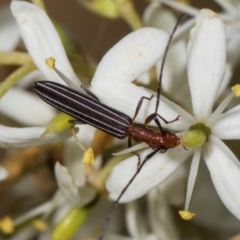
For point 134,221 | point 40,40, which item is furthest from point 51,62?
point 134,221

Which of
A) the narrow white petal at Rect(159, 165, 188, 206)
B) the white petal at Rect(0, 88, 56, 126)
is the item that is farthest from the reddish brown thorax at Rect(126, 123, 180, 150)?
the white petal at Rect(0, 88, 56, 126)

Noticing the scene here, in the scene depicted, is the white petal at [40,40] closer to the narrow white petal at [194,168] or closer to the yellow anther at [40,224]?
the narrow white petal at [194,168]

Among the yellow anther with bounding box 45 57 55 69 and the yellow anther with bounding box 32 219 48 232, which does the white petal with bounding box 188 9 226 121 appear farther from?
the yellow anther with bounding box 32 219 48 232

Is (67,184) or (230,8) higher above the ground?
(230,8)

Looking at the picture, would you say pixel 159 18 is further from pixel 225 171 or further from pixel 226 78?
pixel 225 171

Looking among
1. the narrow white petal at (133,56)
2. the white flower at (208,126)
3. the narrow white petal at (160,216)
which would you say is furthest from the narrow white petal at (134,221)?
the narrow white petal at (133,56)
